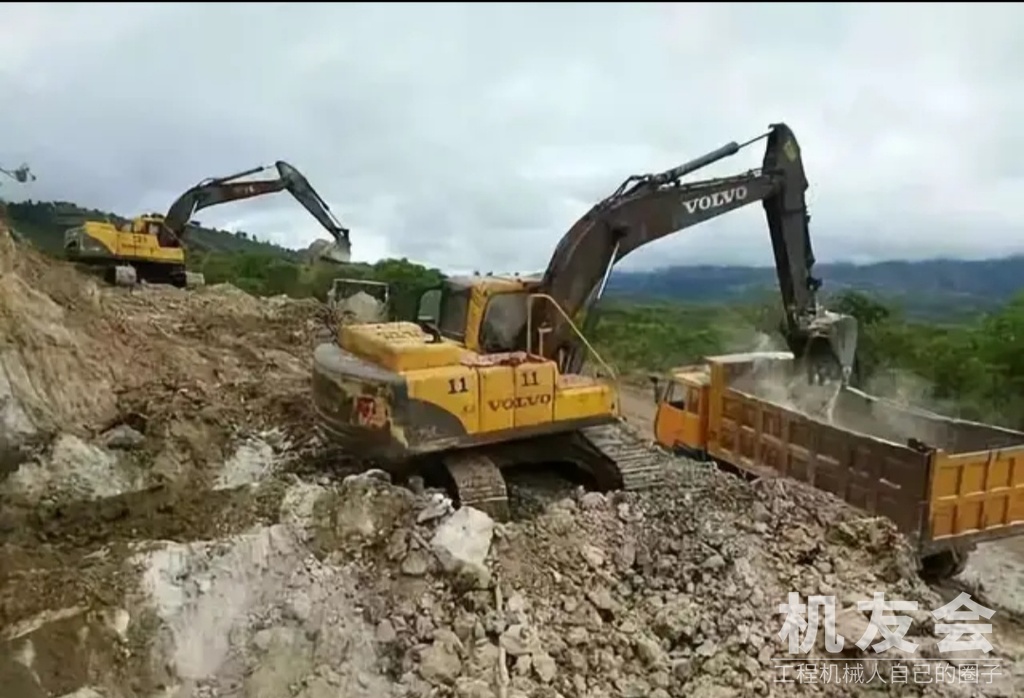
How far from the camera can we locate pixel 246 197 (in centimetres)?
1700

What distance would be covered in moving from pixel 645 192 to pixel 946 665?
4063 mm

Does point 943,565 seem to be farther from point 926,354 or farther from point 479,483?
point 926,354

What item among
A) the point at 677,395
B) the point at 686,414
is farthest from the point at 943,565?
the point at 677,395

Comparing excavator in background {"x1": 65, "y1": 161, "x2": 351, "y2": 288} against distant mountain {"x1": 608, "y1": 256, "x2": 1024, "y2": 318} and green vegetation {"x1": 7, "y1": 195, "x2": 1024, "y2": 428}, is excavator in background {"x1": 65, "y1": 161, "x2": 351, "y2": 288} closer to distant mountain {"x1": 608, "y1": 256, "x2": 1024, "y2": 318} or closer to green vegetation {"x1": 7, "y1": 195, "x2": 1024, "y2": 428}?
green vegetation {"x1": 7, "y1": 195, "x2": 1024, "y2": 428}

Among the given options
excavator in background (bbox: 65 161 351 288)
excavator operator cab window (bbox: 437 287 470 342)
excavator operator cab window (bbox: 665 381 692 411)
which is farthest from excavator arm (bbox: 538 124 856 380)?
excavator in background (bbox: 65 161 351 288)

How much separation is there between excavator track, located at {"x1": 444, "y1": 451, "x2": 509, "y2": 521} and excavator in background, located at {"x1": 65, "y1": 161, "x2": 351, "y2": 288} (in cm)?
966

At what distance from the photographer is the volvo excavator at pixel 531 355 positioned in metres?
6.75

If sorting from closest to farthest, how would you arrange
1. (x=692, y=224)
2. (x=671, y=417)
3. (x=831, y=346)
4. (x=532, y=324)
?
(x=532, y=324) → (x=692, y=224) → (x=831, y=346) → (x=671, y=417)

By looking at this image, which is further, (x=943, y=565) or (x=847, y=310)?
(x=847, y=310)

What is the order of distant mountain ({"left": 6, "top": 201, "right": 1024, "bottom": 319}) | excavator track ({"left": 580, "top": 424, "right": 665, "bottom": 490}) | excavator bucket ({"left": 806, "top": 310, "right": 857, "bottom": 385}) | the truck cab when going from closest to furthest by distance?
1. excavator track ({"left": 580, "top": 424, "right": 665, "bottom": 490})
2. excavator bucket ({"left": 806, "top": 310, "right": 857, "bottom": 385})
3. the truck cab
4. distant mountain ({"left": 6, "top": 201, "right": 1024, "bottom": 319})

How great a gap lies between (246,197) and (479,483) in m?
11.6

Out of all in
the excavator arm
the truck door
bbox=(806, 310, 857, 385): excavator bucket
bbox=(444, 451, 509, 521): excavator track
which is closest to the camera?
bbox=(444, 451, 509, 521): excavator track

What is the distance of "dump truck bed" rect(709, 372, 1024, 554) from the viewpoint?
725 cm

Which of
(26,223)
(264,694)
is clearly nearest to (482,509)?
(264,694)
